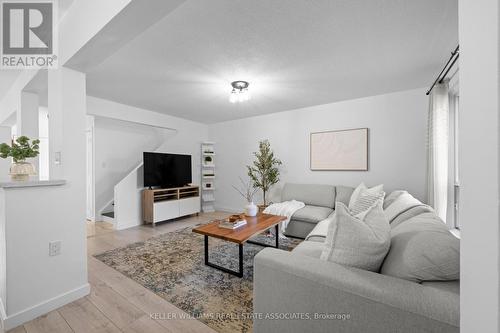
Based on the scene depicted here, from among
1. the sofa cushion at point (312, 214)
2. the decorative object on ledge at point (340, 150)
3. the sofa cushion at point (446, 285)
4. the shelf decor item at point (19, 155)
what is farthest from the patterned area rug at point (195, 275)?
the decorative object on ledge at point (340, 150)

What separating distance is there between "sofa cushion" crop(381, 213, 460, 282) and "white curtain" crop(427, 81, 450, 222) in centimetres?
189

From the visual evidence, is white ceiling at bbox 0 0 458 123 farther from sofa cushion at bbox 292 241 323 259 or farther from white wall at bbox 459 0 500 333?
sofa cushion at bbox 292 241 323 259

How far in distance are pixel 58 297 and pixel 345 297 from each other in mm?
2214

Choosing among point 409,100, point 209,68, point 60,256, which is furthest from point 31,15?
point 409,100

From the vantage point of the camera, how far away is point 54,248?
1.77m

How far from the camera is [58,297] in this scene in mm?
1770

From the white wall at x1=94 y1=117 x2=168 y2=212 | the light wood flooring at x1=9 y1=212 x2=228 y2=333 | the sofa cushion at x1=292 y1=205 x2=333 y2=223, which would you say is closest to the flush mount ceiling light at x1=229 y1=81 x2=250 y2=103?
the sofa cushion at x1=292 y1=205 x2=333 y2=223

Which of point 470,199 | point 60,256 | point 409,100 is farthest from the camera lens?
point 409,100

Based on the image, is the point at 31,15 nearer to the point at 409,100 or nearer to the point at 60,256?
the point at 60,256

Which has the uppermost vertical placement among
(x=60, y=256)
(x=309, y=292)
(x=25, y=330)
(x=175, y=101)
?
(x=175, y=101)

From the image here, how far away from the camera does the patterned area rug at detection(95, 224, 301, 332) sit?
1714 mm

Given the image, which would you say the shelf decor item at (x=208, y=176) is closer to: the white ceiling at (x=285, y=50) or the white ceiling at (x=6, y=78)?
the white ceiling at (x=285, y=50)

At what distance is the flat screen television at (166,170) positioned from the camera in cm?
425

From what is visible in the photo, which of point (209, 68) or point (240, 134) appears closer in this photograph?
point (209, 68)
